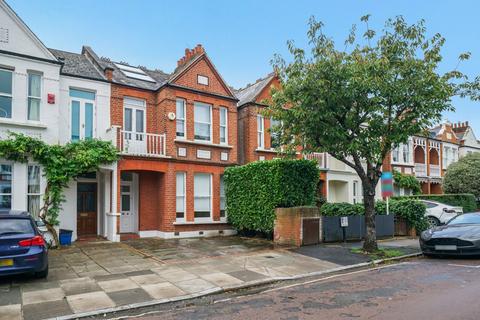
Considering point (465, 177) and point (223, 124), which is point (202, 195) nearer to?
point (223, 124)

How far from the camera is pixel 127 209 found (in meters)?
17.6

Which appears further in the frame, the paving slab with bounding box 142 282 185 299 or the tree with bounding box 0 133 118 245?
the tree with bounding box 0 133 118 245

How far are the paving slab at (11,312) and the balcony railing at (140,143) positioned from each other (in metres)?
9.03

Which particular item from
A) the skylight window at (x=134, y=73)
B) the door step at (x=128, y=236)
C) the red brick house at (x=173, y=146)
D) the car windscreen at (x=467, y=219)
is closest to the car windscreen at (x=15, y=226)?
the red brick house at (x=173, y=146)

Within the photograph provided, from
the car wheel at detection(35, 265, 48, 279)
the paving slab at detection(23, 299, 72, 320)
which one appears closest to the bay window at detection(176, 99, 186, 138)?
the car wheel at detection(35, 265, 48, 279)

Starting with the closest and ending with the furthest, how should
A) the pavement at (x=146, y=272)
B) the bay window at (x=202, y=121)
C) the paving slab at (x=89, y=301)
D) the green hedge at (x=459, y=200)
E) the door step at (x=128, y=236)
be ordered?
the paving slab at (x=89, y=301) → the pavement at (x=146, y=272) → the door step at (x=128, y=236) → the bay window at (x=202, y=121) → the green hedge at (x=459, y=200)

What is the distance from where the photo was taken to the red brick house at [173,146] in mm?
16938

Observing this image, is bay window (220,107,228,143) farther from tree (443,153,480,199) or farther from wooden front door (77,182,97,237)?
tree (443,153,480,199)

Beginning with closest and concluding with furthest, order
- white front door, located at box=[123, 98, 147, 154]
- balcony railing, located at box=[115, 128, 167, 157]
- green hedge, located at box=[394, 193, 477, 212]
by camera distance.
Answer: balcony railing, located at box=[115, 128, 167, 157] → white front door, located at box=[123, 98, 147, 154] → green hedge, located at box=[394, 193, 477, 212]

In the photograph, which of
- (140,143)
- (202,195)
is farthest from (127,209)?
(202,195)

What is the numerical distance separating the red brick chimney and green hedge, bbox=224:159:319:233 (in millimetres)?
6175

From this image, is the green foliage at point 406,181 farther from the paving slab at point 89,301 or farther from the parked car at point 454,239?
the paving slab at point 89,301

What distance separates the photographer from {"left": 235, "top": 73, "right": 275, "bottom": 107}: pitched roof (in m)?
20.1

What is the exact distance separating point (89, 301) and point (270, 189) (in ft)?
29.2
